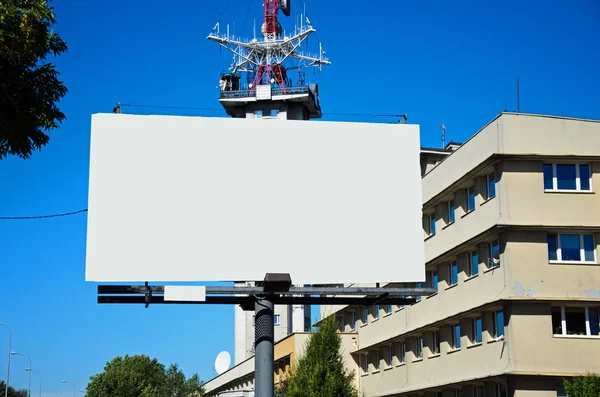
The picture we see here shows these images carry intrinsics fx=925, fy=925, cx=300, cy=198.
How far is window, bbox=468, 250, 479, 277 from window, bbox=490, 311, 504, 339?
8.87ft

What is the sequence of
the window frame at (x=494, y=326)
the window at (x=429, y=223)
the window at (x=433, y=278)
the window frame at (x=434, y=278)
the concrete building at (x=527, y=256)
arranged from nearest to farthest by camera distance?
the concrete building at (x=527, y=256)
the window frame at (x=494, y=326)
the window frame at (x=434, y=278)
the window at (x=433, y=278)
the window at (x=429, y=223)

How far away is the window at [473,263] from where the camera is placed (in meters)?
40.4

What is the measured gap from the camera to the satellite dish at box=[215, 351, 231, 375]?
290ft

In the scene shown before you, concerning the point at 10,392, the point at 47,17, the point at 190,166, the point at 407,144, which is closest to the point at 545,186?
the point at 407,144

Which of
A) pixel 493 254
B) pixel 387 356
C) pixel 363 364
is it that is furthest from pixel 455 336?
pixel 363 364

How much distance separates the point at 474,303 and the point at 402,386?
11571 millimetres

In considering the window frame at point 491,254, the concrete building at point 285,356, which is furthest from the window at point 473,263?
the concrete building at point 285,356

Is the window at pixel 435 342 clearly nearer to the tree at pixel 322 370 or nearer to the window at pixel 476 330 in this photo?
the window at pixel 476 330

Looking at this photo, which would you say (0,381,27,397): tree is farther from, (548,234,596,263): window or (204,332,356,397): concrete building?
(548,234,596,263): window

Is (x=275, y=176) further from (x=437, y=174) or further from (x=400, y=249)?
(x=437, y=174)

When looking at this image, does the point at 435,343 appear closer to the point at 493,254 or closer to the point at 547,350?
the point at 493,254

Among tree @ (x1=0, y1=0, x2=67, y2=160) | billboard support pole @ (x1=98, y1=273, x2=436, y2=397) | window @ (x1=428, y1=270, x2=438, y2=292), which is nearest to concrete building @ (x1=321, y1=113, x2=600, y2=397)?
window @ (x1=428, y1=270, x2=438, y2=292)

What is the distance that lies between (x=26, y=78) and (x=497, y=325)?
27.3 m

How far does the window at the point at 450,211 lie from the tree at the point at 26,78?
30.3 meters
